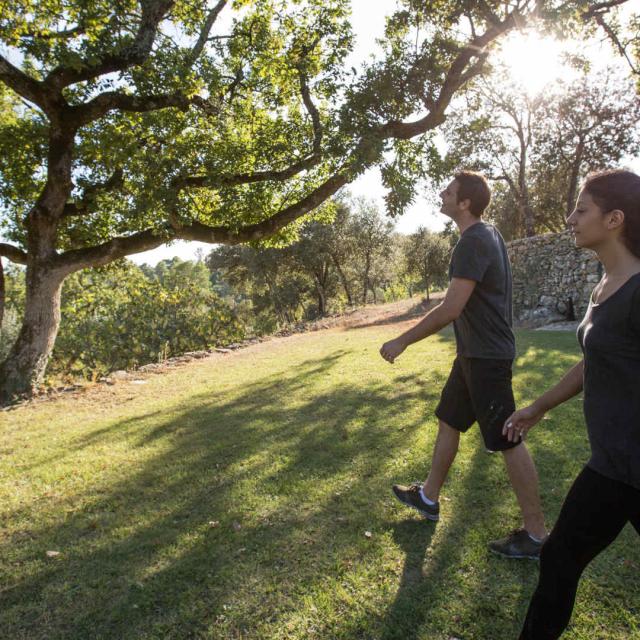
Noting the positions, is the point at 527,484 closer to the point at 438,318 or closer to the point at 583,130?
the point at 438,318

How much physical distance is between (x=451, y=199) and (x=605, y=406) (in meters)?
1.71

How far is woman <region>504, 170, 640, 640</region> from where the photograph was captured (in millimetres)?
1623

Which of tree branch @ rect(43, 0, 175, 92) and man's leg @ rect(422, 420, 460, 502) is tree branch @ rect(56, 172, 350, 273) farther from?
man's leg @ rect(422, 420, 460, 502)

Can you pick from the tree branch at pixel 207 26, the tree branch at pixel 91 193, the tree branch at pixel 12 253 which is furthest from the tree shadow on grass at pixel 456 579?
the tree branch at pixel 12 253

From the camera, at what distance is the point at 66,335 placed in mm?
12055

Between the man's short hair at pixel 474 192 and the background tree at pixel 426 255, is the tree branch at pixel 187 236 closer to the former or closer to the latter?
the man's short hair at pixel 474 192

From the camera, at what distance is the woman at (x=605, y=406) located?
1.62m

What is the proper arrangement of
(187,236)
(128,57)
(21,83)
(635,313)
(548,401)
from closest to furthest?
(635,313) < (548,401) < (21,83) < (128,57) < (187,236)

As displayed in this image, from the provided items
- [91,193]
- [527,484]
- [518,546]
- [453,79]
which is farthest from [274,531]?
[453,79]

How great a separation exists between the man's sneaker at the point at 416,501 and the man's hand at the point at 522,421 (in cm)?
121

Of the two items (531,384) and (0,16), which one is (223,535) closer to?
(531,384)

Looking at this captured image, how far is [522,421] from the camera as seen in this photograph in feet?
7.48

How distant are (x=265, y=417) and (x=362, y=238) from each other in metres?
29.0

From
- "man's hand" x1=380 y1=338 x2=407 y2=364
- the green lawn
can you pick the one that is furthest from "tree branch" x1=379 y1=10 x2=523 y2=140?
"man's hand" x1=380 y1=338 x2=407 y2=364
